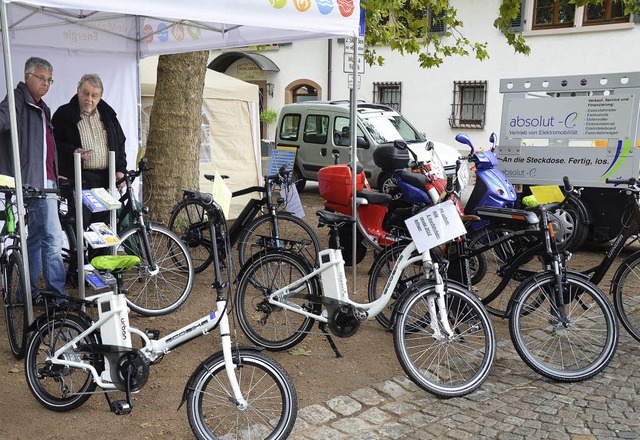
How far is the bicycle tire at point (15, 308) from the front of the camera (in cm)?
445

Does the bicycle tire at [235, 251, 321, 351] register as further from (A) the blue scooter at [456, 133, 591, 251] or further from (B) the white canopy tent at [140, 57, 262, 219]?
(B) the white canopy tent at [140, 57, 262, 219]

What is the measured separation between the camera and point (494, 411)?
3.94 metres

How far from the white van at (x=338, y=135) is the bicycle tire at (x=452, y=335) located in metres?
8.74

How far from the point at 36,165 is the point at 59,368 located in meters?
2.03

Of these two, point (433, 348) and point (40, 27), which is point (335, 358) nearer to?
point (433, 348)

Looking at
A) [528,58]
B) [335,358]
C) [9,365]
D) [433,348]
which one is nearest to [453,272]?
[433,348]

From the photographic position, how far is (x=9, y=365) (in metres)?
4.42

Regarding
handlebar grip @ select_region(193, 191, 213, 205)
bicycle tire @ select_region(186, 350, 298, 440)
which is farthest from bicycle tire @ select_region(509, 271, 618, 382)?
handlebar grip @ select_region(193, 191, 213, 205)

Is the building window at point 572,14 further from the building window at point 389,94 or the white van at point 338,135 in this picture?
the white van at point 338,135

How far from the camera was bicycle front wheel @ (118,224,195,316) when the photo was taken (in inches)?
213

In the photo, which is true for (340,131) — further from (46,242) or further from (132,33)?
(46,242)

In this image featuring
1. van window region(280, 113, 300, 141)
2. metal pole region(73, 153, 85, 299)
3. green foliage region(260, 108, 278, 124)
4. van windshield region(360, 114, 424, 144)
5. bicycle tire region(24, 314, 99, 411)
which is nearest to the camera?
bicycle tire region(24, 314, 99, 411)

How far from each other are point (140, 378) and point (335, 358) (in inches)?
63.6

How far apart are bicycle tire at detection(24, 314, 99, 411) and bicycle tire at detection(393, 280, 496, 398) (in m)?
1.70
